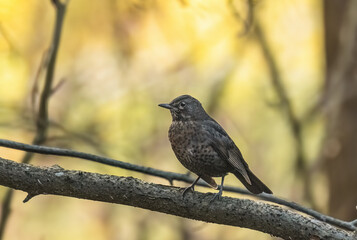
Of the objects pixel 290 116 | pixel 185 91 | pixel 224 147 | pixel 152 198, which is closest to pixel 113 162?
pixel 152 198

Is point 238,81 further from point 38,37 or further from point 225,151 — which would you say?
point 225,151

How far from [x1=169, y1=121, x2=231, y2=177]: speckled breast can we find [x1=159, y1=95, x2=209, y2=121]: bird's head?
0.51 ft

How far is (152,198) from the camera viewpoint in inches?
134

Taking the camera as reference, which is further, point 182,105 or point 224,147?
point 182,105

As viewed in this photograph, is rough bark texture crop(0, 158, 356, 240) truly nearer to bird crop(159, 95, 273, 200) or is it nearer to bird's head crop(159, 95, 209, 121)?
bird crop(159, 95, 273, 200)

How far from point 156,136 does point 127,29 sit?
71.0 inches

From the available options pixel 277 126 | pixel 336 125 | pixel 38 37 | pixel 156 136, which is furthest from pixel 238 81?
pixel 38 37

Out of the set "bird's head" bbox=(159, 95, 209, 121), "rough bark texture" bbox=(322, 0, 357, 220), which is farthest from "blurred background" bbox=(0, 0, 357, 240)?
"bird's head" bbox=(159, 95, 209, 121)

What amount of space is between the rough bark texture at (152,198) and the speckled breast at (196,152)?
0.89 metres

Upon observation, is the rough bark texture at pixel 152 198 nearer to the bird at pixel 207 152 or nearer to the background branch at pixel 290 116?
the bird at pixel 207 152

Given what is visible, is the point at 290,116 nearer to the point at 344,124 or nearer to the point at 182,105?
the point at 344,124

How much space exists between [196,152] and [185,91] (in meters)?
3.73

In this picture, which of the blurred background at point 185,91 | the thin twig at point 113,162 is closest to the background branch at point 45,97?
the thin twig at point 113,162

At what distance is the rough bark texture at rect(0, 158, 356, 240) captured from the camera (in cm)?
324
